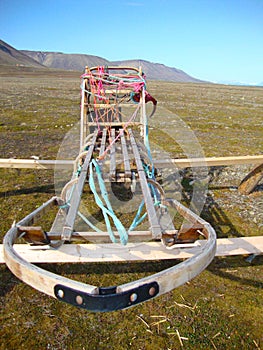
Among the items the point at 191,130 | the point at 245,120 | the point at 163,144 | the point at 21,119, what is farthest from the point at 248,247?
the point at 245,120

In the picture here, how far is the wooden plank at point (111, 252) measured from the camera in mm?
3383

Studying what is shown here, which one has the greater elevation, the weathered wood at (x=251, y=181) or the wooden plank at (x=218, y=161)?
the wooden plank at (x=218, y=161)

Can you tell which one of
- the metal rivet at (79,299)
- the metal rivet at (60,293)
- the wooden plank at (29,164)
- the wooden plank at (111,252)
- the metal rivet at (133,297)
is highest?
the metal rivet at (133,297)

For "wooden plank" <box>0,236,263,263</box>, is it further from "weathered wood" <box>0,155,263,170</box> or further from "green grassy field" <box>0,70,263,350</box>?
"weathered wood" <box>0,155,263,170</box>

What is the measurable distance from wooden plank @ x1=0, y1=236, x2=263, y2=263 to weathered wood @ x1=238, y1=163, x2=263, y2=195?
3.14 metres

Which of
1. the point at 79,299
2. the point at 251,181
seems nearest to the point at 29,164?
the point at 79,299

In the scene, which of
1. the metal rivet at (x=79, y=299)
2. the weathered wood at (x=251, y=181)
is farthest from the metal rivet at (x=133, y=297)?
the weathered wood at (x=251, y=181)

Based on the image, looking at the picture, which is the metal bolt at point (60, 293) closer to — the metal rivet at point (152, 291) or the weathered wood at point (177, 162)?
the metal rivet at point (152, 291)

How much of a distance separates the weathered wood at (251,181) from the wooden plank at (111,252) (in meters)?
3.14

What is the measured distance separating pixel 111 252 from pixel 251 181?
4692 millimetres

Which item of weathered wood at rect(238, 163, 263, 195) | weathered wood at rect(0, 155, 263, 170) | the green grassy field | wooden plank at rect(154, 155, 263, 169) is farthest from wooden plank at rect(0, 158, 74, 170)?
weathered wood at rect(238, 163, 263, 195)

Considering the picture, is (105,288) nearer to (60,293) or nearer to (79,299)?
(79,299)

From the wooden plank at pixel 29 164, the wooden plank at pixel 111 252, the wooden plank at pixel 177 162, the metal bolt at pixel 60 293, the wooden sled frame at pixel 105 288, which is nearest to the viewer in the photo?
the wooden sled frame at pixel 105 288

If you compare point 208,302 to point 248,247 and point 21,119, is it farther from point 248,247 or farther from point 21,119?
point 21,119
